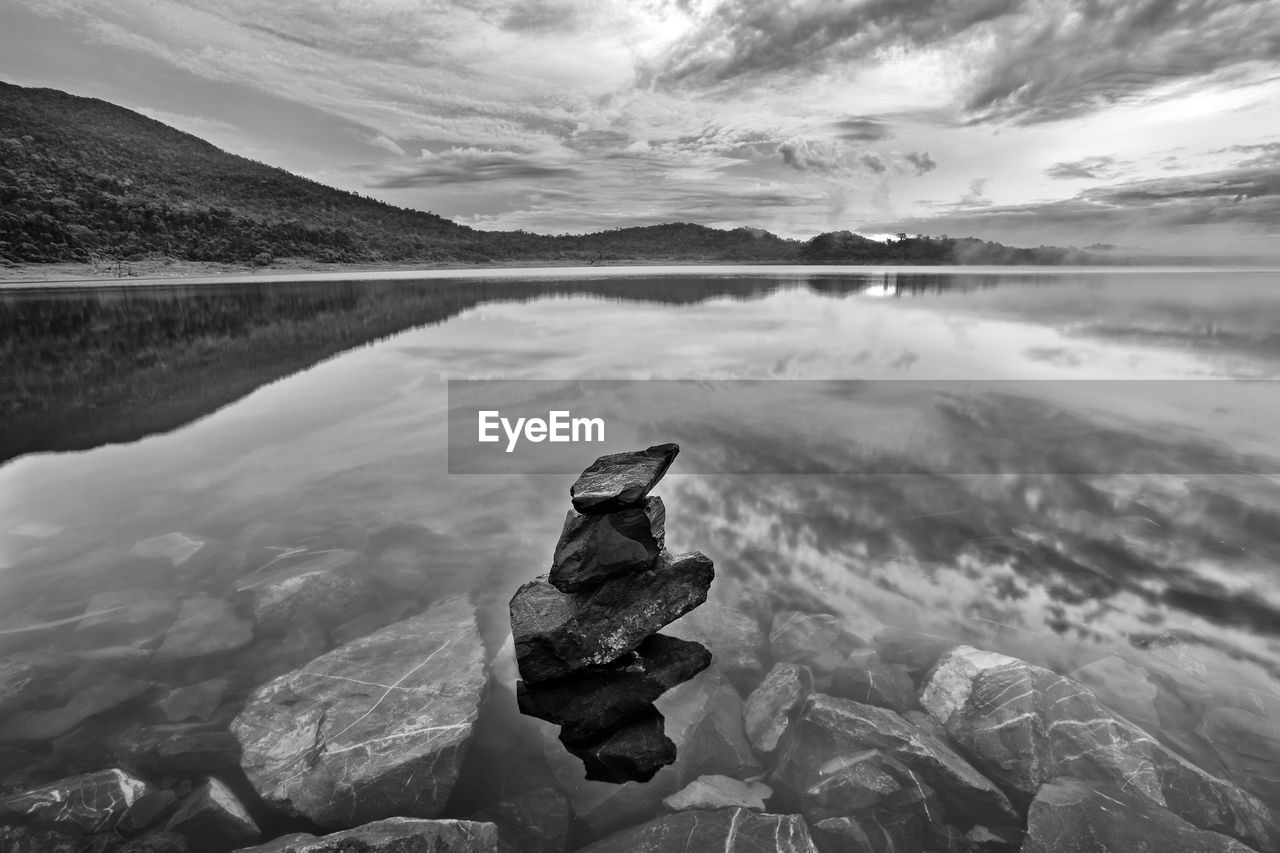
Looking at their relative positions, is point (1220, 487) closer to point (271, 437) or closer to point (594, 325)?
point (271, 437)

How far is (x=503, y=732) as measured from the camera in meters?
8.82

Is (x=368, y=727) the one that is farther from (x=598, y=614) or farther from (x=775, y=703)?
(x=775, y=703)

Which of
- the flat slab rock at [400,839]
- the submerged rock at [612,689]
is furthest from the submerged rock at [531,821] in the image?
the submerged rock at [612,689]

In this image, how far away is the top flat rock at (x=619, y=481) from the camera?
1014 cm

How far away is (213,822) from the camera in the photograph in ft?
23.2

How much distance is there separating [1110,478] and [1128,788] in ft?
47.7

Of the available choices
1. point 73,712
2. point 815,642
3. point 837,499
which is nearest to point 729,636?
point 815,642

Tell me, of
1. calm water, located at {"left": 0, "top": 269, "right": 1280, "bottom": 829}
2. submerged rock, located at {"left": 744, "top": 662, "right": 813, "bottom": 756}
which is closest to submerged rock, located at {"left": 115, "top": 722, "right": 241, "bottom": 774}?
calm water, located at {"left": 0, "top": 269, "right": 1280, "bottom": 829}

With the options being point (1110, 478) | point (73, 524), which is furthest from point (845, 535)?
point (73, 524)

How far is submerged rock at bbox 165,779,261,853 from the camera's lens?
6895 millimetres

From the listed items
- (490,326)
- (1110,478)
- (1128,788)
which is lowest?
(1128,788)

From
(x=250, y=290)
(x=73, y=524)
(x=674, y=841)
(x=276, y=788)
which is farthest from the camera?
(x=250, y=290)

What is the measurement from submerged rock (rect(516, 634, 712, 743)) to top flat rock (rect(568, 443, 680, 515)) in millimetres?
2623

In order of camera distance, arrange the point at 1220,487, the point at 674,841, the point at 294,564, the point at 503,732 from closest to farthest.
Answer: the point at 674,841 → the point at 503,732 → the point at 294,564 → the point at 1220,487
